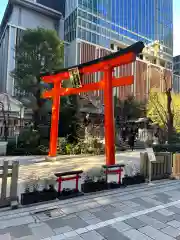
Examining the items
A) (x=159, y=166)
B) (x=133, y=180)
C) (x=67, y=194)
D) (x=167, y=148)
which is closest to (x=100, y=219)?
(x=67, y=194)

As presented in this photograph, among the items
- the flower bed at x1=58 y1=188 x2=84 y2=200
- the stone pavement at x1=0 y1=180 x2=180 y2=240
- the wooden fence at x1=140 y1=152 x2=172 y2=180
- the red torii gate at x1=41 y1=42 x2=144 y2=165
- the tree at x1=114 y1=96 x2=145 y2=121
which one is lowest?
the stone pavement at x1=0 y1=180 x2=180 y2=240

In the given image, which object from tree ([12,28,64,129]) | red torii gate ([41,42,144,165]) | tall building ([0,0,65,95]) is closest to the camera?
red torii gate ([41,42,144,165])

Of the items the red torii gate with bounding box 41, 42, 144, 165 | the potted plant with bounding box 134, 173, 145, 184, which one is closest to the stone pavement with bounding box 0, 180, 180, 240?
the potted plant with bounding box 134, 173, 145, 184

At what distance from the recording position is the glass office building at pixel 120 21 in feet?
142

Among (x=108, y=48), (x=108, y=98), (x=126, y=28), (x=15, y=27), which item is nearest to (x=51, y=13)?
(x=15, y=27)

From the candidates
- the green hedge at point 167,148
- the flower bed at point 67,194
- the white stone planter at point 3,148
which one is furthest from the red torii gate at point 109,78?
the white stone planter at point 3,148

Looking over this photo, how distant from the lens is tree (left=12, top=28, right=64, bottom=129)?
1525 cm

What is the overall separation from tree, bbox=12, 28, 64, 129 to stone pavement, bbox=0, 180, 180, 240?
11669mm

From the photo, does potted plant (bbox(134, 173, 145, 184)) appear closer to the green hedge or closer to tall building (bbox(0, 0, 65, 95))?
the green hedge

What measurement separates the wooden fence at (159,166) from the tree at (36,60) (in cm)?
1068

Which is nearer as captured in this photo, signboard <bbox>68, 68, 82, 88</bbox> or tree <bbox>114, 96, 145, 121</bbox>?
signboard <bbox>68, 68, 82, 88</bbox>

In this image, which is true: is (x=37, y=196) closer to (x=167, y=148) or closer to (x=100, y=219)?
(x=100, y=219)

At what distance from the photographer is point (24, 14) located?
43.1 metres

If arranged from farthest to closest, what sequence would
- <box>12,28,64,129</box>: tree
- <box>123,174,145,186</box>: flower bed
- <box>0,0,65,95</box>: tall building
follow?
1. <box>0,0,65,95</box>: tall building
2. <box>12,28,64,129</box>: tree
3. <box>123,174,145,186</box>: flower bed
